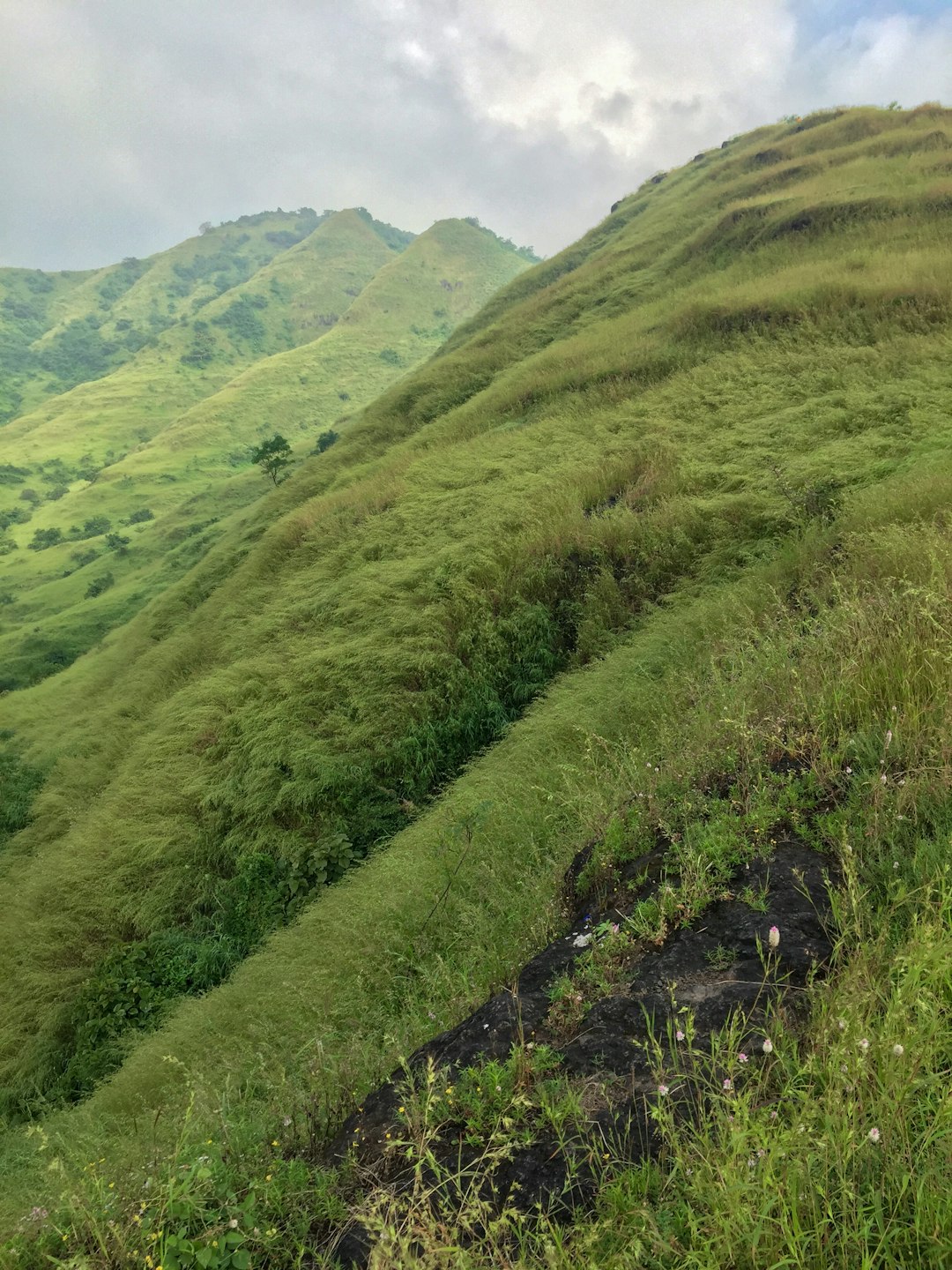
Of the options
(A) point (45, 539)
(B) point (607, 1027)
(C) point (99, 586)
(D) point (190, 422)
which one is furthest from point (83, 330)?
(B) point (607, 1027)

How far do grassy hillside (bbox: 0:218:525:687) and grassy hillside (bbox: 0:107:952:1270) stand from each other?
3053cm

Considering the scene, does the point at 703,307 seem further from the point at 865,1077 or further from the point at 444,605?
the point at 865,1077

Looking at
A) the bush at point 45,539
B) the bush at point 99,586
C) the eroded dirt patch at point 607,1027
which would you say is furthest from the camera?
the bush at point 45,539

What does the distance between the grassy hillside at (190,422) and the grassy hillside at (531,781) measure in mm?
30528

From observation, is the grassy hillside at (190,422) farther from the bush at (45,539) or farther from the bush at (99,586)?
the bush at (45,539)

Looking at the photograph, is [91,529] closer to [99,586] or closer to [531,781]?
[99,586]

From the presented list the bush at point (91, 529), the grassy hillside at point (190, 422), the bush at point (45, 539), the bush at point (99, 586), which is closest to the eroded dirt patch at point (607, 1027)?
the grassy hillside at point (190, 422)

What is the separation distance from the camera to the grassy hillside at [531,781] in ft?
5.84

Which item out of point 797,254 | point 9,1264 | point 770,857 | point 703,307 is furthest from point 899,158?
point 9,1264

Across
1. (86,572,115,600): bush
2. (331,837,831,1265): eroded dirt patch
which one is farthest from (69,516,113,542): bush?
(331,837,831,1265): eroded dirt patch

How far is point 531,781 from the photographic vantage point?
5.48 m

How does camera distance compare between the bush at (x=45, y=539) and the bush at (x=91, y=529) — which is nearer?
the bush at (x=45, y=539)

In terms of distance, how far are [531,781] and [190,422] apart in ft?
334

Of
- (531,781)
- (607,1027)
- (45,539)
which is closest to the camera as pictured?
(607,1027)
